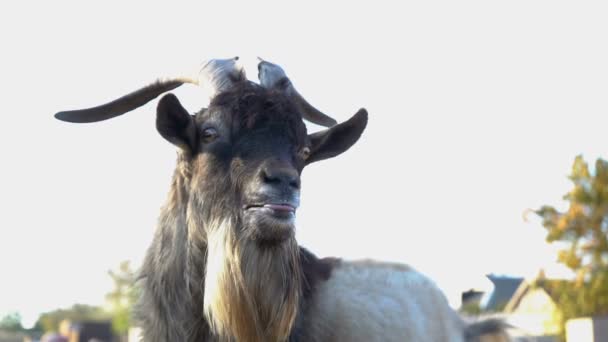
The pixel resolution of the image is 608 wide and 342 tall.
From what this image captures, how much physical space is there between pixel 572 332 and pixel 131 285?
12.8m

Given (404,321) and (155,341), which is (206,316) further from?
(404,321)

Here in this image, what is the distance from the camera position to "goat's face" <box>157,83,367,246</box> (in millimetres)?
5777

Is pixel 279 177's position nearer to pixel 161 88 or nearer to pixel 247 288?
pixel 247 288

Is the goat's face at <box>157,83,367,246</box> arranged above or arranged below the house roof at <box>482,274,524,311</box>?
above

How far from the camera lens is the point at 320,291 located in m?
6.59

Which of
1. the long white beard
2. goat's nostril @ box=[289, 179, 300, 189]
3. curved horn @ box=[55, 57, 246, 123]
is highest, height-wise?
curved horn @ box=[55, 57, 246, 123]

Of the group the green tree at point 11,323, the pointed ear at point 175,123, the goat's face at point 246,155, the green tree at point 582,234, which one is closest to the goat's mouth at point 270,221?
the goat's face at point 246,155

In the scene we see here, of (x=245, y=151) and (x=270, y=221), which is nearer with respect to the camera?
(x=270, y=221)

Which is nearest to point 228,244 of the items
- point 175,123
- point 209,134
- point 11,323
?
point 209,134

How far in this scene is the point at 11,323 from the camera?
23.4 metres

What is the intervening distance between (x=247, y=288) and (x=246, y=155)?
78 centimetres

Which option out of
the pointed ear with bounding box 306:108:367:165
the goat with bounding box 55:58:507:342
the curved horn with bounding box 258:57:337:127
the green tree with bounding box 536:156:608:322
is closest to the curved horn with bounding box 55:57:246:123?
the goat with bounding box 55:58:507:342

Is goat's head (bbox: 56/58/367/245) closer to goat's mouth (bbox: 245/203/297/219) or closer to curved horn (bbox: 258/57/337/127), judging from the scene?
goat's mouth (bbox: 245/203/297/219)

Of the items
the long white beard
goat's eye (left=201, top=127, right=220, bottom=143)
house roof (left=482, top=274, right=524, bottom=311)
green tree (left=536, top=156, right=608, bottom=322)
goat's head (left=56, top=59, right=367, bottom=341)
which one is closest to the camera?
goat's head (left=56, top=59, right=367, bottom=341)
